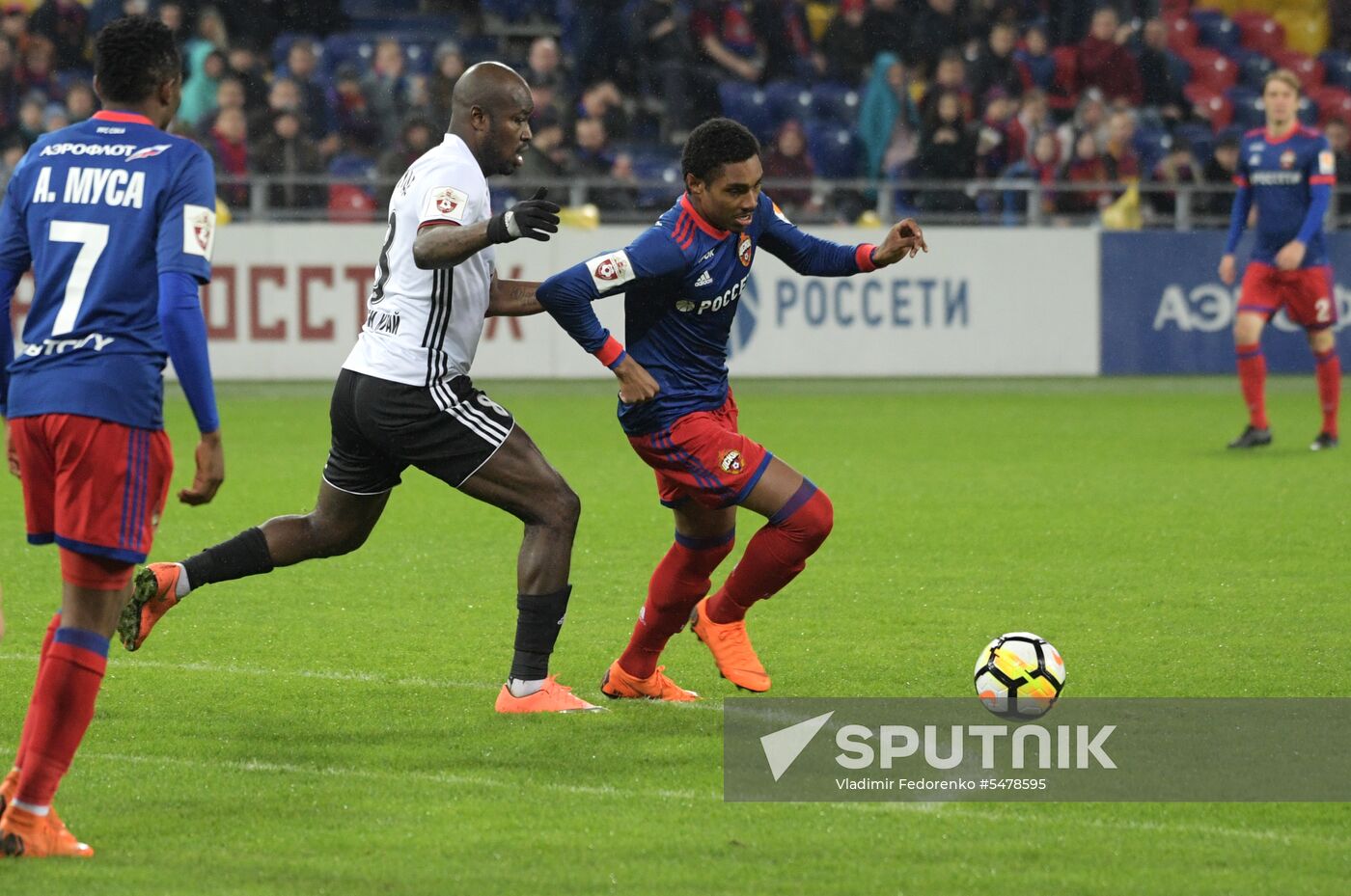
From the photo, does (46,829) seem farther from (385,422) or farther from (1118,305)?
(1118,305)

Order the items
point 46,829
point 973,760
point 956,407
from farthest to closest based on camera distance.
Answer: point 956,407, point 973,760, point 46,829

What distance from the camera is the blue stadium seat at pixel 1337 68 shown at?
2258cm

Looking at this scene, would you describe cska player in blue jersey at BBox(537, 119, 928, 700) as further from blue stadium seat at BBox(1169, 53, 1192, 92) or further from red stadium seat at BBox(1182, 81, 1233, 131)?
red stadium seat at BBox(1182, 81, 1233, 131)

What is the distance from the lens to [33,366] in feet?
13.7

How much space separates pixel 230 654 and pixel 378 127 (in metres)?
12.8

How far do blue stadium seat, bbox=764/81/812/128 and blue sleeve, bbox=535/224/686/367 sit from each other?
1433cm

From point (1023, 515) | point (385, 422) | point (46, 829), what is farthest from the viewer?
point (1023, 515)

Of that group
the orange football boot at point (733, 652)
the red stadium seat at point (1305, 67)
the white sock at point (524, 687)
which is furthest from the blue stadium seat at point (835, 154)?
the white sock at point (524, 687)

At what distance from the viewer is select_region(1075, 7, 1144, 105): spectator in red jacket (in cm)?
2019

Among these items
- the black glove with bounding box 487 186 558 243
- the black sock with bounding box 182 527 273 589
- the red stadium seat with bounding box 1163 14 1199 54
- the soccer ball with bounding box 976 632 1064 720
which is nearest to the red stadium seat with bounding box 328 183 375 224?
the red stadium seat with bounding box 1163 14 1199 54

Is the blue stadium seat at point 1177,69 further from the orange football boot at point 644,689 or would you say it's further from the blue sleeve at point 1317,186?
the orange football boot at point 644,689

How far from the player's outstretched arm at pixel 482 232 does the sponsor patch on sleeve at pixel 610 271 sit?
34cm

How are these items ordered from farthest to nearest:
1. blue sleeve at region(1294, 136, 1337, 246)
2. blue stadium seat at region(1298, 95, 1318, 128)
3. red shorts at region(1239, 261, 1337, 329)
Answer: blue stadium seat at region(1298, 95, 1318, 128)
red shorts at region(1239, 261, 1337, 329)
blue sleeve at region(1294, 136, 1337, 246)

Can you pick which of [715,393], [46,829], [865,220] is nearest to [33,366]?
[46,829]
